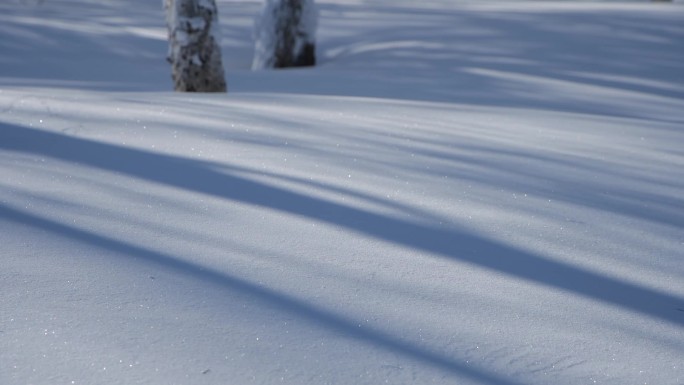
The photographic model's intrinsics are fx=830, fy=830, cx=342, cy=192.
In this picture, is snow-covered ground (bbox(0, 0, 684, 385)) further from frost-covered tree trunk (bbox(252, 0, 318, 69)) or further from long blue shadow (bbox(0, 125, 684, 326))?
frost-covered tree trunk (bbox(252, 0, 318, 69))

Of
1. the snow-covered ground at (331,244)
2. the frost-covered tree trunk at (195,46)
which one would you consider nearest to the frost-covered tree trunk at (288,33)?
the frost-covered tree trunk at (195,46)

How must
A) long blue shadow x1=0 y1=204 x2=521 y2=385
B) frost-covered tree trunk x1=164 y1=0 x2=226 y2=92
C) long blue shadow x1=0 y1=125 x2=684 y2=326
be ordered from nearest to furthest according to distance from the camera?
long blue shadow x1=0 y1=204 x2=521 y2=385, long blue shadow x1=0 y1=125 x2=684 y2=326, frost-covered tree trunk x1=164 y1=0 x2=226 y2=92

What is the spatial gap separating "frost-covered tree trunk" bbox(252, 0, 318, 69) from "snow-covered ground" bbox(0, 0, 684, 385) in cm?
603

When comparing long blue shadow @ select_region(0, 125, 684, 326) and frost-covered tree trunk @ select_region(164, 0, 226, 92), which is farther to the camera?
frost-covered tree trunk @ select_region(164, 0, 226, 92)

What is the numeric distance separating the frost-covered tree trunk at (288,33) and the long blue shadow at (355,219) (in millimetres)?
7883

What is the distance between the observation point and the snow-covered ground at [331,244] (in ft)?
5.33

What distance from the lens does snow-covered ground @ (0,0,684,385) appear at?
163cm

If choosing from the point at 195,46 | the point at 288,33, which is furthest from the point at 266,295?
the point at 288,33

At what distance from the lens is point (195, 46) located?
686cm

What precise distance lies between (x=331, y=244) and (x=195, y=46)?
4.90 m

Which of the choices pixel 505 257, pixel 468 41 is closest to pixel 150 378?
pixel 505 257

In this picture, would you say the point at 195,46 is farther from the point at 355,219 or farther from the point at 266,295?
the point at 266,295

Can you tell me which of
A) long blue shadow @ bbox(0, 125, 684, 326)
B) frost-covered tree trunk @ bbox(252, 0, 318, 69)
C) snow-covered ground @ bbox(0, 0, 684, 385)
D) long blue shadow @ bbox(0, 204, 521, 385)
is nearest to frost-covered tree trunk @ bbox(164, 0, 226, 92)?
snow-covered ground @ bbox(0, 0, 684, 385)

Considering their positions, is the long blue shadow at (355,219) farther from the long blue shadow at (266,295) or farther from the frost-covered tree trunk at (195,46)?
the frost-covered tree trunk at (195,46)
